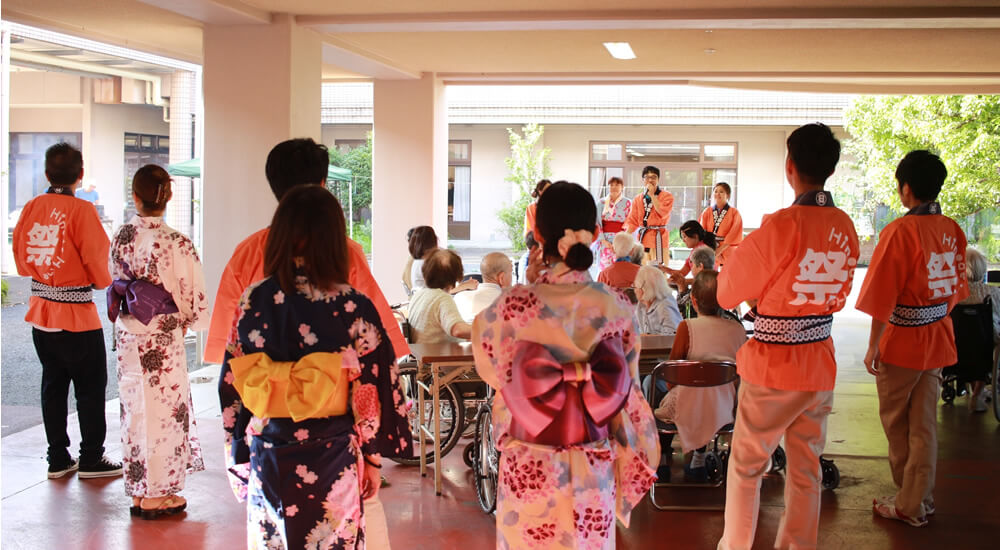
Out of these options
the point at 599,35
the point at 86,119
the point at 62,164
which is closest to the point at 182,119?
the point at 86,119

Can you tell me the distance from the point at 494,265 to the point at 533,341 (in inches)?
129

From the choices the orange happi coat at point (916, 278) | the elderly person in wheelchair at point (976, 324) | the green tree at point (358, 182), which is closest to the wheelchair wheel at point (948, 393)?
the elderly person in wheelchair at point (976, 324)

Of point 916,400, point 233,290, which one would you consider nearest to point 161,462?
point 233,290

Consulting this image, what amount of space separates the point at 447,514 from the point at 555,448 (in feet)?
6.16

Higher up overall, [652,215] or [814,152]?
[814,152]

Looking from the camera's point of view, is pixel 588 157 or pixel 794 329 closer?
pixel 794 329

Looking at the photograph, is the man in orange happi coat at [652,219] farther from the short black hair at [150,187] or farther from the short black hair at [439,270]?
the short black hair at [150,187]

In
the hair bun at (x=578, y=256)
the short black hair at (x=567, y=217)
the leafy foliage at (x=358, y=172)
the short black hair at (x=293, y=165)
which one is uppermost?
the leafy foliage at (x=358, y=172)

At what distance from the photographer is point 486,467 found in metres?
4.11

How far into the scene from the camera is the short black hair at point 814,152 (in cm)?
330

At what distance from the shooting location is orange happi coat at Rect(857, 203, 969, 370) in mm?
3900

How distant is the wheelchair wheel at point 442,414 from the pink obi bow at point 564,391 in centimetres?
227

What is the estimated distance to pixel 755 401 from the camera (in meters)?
3.39

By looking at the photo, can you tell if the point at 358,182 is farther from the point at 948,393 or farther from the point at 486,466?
the point at 486,466
